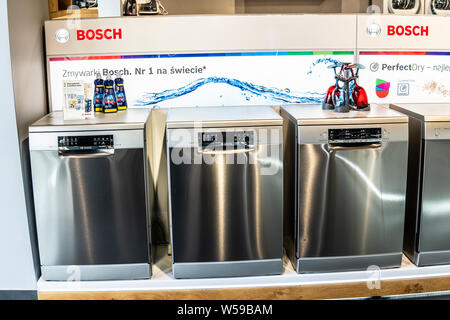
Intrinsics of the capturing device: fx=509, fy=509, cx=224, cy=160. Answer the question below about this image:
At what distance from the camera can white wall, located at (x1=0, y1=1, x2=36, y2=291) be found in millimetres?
2176

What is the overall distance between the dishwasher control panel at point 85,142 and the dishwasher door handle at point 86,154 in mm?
18

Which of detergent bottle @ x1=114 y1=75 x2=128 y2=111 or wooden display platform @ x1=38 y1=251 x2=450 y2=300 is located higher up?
detergent bottle @ x1=114 y1=75 x2=128 y2=111

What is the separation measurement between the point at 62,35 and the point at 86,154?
78 cm

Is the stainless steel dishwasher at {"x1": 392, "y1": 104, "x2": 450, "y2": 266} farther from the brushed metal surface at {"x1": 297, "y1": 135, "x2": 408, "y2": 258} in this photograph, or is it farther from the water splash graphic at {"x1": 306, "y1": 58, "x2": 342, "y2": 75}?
the water splash graphic at {"x1": 306, "y1": 58, "x2": 342, "y2": 75}

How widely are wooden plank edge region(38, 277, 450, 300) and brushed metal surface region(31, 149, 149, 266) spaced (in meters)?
0.15

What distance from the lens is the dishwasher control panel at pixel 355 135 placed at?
2266 mm

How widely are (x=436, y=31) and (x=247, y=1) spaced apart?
9.35 feet

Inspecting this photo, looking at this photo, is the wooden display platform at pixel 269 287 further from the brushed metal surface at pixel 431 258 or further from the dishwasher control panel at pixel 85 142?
the dishwasher control panel at pixel 85 142

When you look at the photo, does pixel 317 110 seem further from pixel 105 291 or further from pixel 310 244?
pixel 105 291

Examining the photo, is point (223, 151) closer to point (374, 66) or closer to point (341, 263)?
point (341, 263)

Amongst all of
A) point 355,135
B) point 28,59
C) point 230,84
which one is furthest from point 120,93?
point 355,135

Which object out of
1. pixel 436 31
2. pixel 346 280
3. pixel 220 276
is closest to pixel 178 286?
pixel 220 276

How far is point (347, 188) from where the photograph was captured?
2309 millimetres

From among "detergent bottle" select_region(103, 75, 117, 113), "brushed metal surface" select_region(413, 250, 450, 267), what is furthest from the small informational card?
"brushed metal surface" select_region(413, 250, 450, 267)
